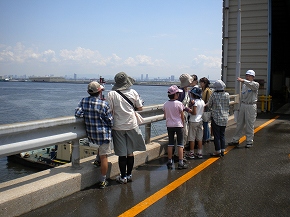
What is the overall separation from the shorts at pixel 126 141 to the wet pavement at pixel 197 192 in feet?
1.63

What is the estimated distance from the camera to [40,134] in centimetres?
412

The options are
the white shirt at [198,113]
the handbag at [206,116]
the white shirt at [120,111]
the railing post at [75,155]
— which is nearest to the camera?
the railing post at [75,155]

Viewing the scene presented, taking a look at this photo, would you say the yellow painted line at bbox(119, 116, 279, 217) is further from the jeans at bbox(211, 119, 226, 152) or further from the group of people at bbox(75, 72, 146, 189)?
the group of people at bbox(75, 72, 146, 189)

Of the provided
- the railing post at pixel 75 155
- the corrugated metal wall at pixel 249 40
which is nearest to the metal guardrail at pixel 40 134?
the railing post at pixel 75 155

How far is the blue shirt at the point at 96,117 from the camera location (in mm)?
4523

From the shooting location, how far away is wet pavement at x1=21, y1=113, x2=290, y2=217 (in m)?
3.87

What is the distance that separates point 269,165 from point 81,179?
11.7 feet

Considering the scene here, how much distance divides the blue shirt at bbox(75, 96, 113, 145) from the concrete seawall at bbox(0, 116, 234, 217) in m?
0.54

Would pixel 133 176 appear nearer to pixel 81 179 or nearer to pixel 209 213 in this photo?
pixel 81 179

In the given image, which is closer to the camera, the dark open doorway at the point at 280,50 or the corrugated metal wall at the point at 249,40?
the corrugated metal wall at the point at 249,40

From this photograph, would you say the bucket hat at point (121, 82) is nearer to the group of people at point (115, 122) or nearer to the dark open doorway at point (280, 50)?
the group of people at point (115, 122)

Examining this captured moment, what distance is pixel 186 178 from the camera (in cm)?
518

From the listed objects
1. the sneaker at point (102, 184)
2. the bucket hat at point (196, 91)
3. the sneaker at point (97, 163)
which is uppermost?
the bucket hat at point (196, 91)

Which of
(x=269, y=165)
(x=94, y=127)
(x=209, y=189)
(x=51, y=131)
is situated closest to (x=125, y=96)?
(x=94, y=127)
